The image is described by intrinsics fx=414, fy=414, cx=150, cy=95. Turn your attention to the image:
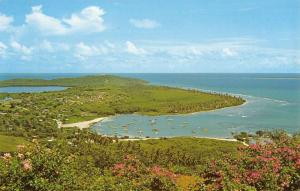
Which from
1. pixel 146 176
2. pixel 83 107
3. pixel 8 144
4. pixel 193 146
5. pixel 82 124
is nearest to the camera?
pixel 146 176

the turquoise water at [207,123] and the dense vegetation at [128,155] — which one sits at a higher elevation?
the dense vegetation at [128,155]

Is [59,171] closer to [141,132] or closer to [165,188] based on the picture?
[165,188]

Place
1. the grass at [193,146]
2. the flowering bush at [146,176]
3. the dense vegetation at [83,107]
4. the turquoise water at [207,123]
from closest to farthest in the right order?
the flowering bush at [146,176] < the grass at [193,146] < the turquoise water at [207,123] < the dense vegetation at [83,107]

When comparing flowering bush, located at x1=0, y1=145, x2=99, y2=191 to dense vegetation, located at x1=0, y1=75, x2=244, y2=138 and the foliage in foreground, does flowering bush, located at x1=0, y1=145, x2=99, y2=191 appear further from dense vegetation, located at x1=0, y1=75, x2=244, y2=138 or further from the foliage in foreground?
dense vegetation, located at x1=0, y1=75, x2=244, y2=138

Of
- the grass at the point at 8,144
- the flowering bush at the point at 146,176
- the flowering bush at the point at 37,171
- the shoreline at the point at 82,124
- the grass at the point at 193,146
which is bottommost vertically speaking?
the shoreline at the point at 82,124

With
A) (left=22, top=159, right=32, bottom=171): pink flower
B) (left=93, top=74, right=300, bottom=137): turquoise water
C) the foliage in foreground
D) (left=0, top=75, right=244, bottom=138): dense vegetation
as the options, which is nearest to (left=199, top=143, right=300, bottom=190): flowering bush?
the foliage in foreground

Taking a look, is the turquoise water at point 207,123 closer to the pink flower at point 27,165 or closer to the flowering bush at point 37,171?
the flowering bush at point 37,171

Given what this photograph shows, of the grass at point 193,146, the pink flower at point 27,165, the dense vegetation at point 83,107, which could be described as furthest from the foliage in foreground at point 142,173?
the dense vegetation at point 83,107

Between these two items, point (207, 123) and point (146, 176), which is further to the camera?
point (207, 123)

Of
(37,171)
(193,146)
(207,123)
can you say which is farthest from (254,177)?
(207,123)

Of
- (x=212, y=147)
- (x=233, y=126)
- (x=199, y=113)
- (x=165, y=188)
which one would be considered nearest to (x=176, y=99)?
(x=199, y=113)

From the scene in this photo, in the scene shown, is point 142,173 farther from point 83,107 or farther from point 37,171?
point 83,107
